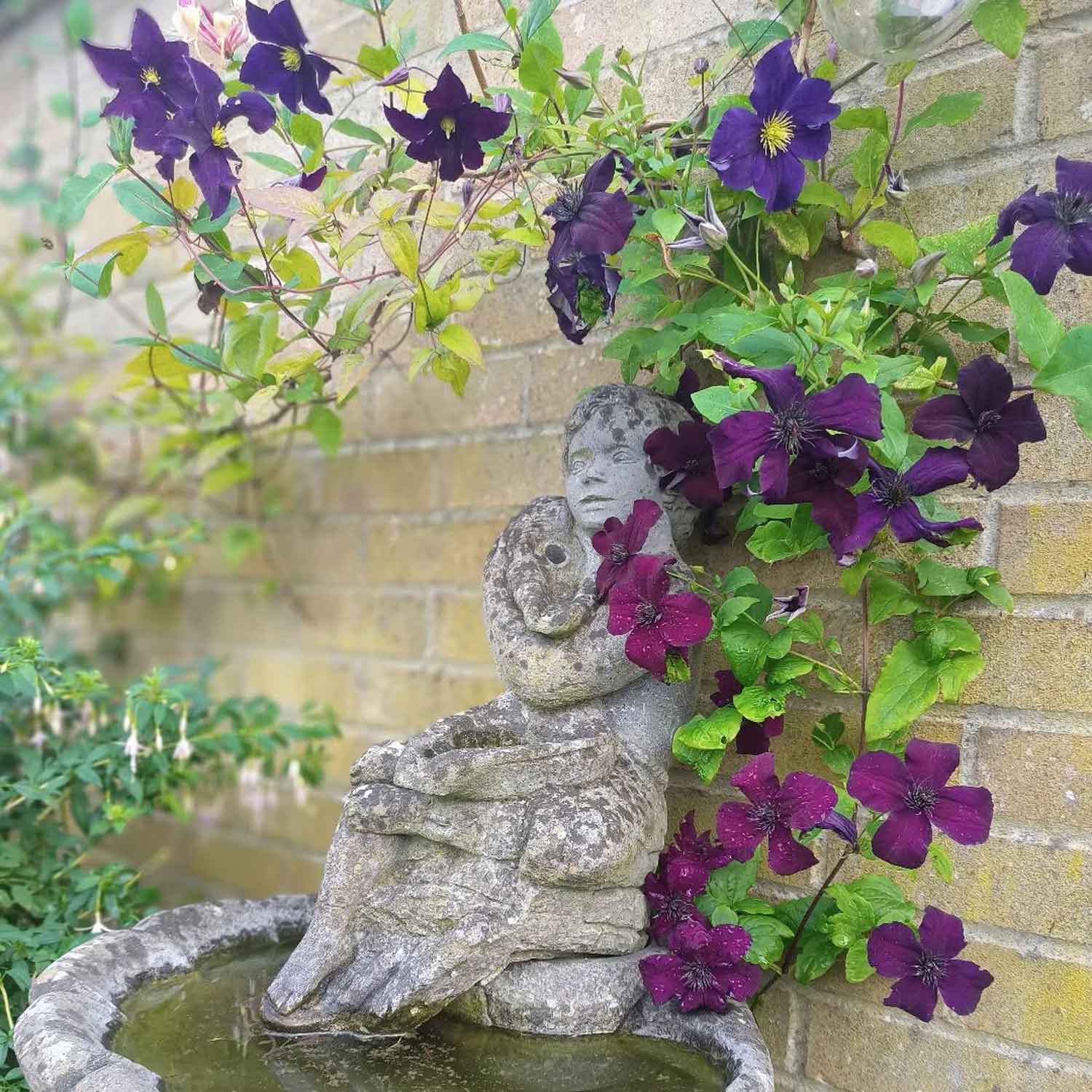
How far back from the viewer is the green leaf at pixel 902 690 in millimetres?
1269

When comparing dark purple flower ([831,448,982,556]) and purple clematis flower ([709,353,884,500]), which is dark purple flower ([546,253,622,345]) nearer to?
purple clematis flower ([709,353,884,500])

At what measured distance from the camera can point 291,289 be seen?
1.39m

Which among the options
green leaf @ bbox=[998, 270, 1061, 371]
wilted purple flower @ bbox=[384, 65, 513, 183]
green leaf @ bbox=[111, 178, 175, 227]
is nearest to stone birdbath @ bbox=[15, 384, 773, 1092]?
wilted purple flower @ bbox=[384, 65, 513, 183]

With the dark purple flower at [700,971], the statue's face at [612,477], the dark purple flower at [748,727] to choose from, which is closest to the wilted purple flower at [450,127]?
the statue's face at [612,477]

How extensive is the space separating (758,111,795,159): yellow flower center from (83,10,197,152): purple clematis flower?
27.4 inches

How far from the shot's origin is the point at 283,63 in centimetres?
137

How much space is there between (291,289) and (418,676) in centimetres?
106

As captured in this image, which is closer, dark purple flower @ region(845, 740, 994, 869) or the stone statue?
dark purple flower @ region(845, 740, 994, 869)

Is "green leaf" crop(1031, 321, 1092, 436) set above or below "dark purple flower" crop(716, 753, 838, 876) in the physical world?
above

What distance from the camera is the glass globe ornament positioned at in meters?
1.13

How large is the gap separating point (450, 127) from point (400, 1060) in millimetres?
1080

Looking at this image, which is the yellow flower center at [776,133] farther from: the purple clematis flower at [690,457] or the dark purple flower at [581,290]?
the purple clematis flower at [690,457]

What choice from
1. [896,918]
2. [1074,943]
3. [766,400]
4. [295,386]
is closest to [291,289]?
[295,386]

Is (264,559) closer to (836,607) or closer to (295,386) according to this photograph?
(295,386)
